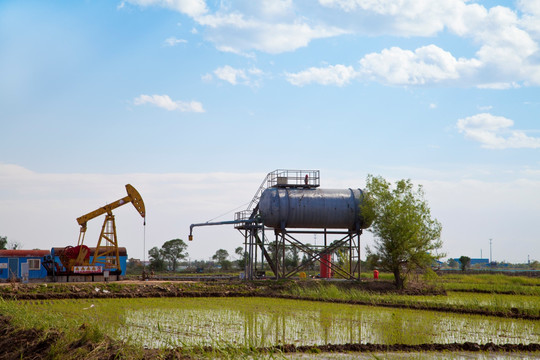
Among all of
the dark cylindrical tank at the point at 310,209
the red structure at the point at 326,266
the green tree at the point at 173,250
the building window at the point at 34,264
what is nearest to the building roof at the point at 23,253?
the building window at the point at 34,264

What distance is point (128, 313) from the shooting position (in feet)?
69.2

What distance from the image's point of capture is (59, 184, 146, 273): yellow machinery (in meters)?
42.9

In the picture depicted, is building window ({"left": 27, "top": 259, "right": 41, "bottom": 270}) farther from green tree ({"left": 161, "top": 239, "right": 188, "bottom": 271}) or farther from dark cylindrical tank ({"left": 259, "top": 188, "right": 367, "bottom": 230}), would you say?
green tree ({"left": 161, "top": 239, "right": 188, "bottom": 271})

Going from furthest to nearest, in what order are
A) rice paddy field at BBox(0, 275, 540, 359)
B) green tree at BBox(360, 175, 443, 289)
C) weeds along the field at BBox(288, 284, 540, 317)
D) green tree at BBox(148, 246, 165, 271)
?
green tree at BBox(148, 246, 165, 271), green tree at BBox(360, 175, 443, 289), weeds along the field at BBox(288, 284, 540, 317), rice paddy field at BBox(0, 275, 540, 359)

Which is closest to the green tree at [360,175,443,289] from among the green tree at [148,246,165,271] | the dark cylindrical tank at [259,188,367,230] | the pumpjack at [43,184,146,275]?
the dark cylindrical tank at [259,188,367,230]

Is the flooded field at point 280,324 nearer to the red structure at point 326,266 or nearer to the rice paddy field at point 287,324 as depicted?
the rice paddy field at point 287,324

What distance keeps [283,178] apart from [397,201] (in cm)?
806

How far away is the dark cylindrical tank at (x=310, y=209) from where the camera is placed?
1561 inches

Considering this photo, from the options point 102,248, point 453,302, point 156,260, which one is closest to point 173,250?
point 156,260

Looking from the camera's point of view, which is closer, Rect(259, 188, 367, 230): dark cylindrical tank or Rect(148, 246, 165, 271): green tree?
Rect(259, 188, 367, 230): dark cylindrical tank

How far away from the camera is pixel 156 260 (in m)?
85.3

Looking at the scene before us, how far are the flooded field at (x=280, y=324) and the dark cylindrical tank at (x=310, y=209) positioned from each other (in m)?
14.3

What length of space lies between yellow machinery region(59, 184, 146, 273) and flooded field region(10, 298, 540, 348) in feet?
59.6

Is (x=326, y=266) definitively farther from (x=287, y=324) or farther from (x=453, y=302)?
(x=287, y=324)
